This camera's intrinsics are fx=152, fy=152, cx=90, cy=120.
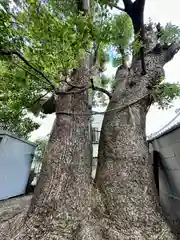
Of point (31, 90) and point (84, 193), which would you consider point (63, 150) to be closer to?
point (84, 193)

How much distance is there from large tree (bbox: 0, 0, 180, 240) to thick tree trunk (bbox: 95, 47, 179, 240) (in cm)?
1

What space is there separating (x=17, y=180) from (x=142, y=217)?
4.03 meters

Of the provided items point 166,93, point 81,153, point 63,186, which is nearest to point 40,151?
point 81,153

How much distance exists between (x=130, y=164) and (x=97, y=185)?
538 mm

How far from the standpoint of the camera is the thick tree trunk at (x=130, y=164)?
5.58 ft

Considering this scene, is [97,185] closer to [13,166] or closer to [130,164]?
[130,164]

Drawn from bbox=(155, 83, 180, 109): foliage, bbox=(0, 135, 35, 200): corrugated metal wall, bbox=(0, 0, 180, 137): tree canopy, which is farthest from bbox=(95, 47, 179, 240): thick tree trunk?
bbox=(0, 135, 35, 200): corrugated metal wall

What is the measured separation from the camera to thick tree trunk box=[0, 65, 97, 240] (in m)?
1.55

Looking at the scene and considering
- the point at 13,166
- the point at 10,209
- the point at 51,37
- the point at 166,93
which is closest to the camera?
the point at 51,37

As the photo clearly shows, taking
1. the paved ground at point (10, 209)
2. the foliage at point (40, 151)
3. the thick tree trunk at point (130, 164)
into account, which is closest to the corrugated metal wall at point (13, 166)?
the paved ground at point (10, 209)

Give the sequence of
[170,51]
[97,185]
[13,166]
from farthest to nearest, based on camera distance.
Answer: [13,166]
[170,51]
[97,185]

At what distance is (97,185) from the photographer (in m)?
2.07

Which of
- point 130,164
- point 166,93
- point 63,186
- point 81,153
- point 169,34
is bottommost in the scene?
point 63,186

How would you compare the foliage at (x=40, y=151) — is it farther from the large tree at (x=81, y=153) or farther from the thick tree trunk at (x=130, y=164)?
the thick tree trunk at (x=130, y=164)
